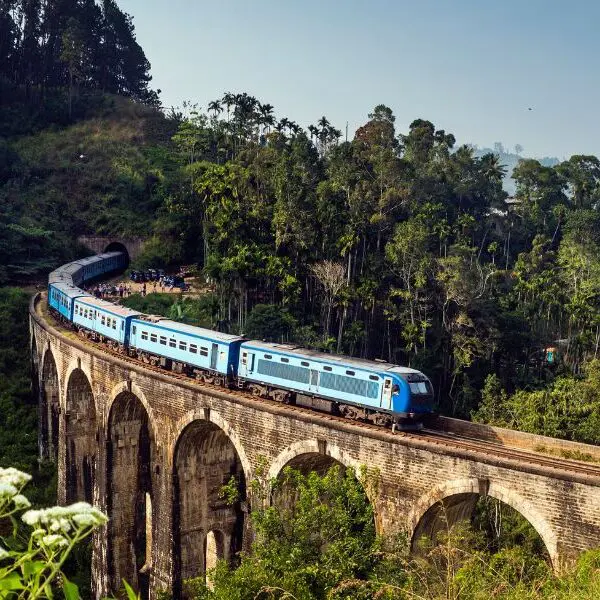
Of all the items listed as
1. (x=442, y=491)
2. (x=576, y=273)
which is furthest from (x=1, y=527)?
(x=576, y=273)

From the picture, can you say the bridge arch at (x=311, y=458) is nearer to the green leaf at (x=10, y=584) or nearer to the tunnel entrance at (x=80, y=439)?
the tunnel entrance at (x=80, y=439)

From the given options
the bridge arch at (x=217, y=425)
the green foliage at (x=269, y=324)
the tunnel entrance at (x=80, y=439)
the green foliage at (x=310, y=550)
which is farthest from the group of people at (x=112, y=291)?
the green foliage at (x=310, y=550)

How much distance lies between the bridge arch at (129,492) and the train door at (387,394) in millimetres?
15338

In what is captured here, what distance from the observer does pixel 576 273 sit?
2398 inches

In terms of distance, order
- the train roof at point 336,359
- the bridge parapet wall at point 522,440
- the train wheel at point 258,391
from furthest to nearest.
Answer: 1. the train wheel at point 258,391
2. the train roof at point 336,359
3. the bridge parapet wall at point 522,440

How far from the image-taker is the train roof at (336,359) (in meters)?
27.7

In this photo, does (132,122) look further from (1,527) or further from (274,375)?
(274,375)

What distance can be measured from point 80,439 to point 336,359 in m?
21.8

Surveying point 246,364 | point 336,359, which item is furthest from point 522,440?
point 246,364

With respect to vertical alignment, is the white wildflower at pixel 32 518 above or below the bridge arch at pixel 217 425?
above

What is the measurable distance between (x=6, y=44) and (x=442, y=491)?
9654 centimetres

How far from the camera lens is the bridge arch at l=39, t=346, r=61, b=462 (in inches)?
1895

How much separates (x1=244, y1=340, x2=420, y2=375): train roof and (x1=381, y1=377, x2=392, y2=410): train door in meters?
0.48

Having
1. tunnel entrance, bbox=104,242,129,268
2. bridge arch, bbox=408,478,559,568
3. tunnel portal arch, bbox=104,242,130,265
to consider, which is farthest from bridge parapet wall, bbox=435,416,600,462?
tunnel entrance, bbox=104,242,129,268
